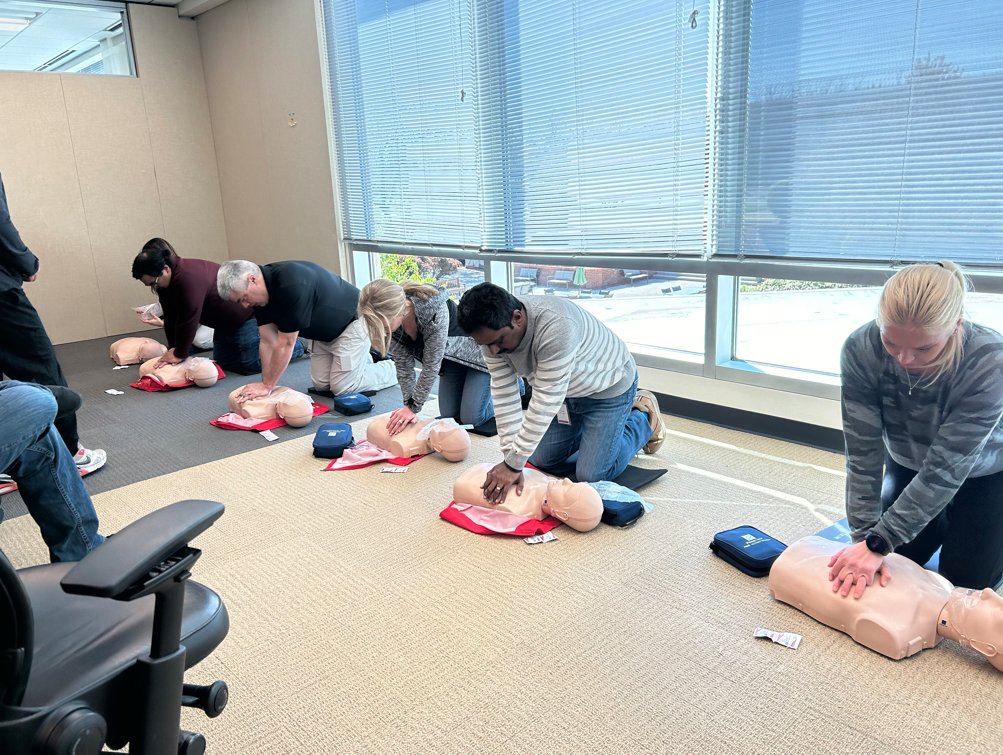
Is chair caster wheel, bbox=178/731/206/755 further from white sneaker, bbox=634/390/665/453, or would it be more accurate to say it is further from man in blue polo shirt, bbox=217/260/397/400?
man in blue polo shirt, bbox=217/260/397/400

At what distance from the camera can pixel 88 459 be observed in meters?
3.37

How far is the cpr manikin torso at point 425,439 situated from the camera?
10.7ft

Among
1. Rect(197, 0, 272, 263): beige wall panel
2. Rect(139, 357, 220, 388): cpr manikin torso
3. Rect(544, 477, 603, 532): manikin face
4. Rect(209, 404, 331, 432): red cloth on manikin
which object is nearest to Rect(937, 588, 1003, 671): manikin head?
Rect(544, 477, 603, 532): manikin face

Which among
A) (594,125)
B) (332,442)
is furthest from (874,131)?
(332,442)

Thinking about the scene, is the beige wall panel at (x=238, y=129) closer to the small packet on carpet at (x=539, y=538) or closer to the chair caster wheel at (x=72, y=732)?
the small packet on carpet at (x=539, y=538)

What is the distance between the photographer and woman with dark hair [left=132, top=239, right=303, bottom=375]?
13.8 ft

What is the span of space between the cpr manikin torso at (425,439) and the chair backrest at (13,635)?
2.31 meters

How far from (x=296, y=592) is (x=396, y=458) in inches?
43.4

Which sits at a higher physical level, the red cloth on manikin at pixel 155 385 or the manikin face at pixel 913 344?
the manikin face at pixel 913 344

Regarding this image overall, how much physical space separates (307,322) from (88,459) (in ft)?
4.16

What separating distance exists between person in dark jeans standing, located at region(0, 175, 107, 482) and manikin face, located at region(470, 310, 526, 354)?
6.17 feet

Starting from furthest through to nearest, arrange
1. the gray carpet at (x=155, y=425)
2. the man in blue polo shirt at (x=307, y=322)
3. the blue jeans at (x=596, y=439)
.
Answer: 1. the man in blue polo shirt at (x=307, y=322)
2. the gray carpet at (x=155, y=425)
3. the blue jeans at (x=596, y=439)

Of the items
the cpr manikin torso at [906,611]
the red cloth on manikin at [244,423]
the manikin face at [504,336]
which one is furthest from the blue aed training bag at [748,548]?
the red cloth on manikin at [244,423]

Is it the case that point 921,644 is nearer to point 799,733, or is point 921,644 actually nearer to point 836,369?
point 799,733
